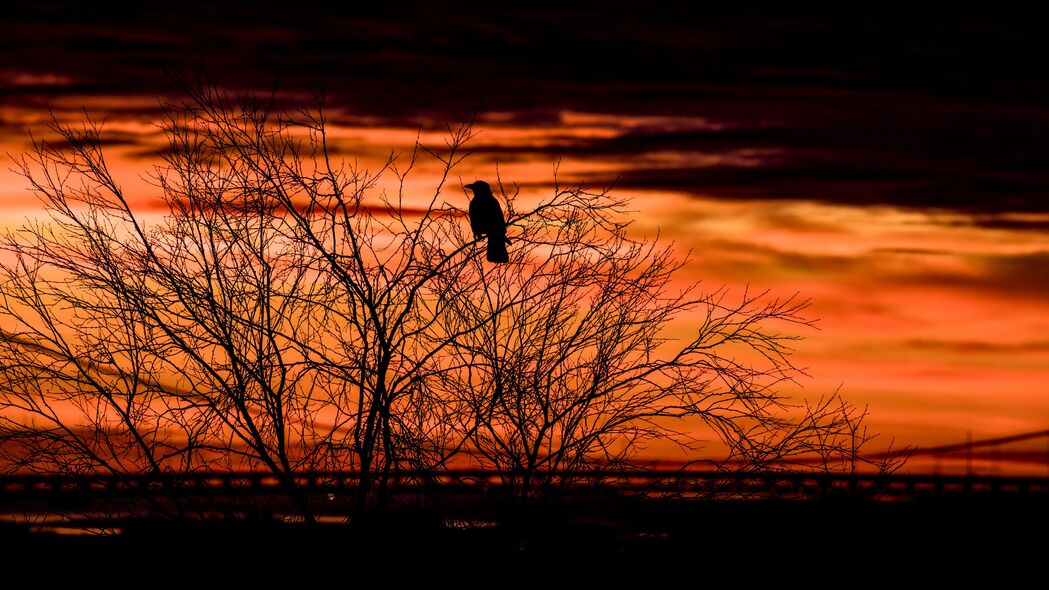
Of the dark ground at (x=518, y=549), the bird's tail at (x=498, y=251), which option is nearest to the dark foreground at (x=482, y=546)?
the dark ground at (x=518, y=549)

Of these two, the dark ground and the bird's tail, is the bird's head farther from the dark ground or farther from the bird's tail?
the dark ground

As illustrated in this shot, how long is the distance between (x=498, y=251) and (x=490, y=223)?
0.58 meters

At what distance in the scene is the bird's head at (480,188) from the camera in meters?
14.6

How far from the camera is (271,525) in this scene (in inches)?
522

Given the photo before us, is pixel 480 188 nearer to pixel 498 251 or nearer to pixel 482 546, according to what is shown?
pixel 498 251

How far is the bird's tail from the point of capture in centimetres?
1397

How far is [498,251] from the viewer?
1421 cm

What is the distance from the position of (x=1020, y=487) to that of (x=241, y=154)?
96403 millimetres

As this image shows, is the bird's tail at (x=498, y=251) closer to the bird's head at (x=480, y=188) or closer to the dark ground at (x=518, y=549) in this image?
the bird's head at (x=480, y=188)

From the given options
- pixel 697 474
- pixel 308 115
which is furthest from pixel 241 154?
pixel 697 474

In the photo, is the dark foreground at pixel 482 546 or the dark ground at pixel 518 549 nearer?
the dark foreground at pixel 482 546

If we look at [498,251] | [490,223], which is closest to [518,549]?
[498,251]

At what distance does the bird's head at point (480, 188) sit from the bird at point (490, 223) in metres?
0.02

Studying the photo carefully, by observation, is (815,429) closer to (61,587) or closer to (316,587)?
(316,587)
